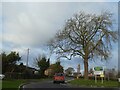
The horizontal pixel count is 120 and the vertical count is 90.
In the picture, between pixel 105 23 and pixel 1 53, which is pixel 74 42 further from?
pixel 1 53

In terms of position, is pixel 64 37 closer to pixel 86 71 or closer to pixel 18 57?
pixel 86 71

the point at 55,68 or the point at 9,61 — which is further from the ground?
the point at 9,61

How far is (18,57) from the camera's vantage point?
3105 inches

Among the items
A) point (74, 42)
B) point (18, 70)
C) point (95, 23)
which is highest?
point (95, 23)

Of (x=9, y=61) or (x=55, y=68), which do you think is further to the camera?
(x=55, y=68)

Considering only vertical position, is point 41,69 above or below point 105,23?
below

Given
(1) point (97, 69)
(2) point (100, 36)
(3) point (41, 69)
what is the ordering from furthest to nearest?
(3) point (41, 69) < (2) point (100, 36) < (1) point (97, 69)

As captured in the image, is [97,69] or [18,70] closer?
[97,69]

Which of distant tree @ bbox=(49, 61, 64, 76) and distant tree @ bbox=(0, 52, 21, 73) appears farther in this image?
distant tree @ bbox=(49, 61, 64, 76)

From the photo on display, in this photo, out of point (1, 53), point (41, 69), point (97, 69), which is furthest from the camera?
point (41, 69)

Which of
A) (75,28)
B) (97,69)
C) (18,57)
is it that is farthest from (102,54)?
(18,57)

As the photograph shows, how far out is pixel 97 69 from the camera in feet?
172

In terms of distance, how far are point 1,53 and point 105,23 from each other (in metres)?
31.7

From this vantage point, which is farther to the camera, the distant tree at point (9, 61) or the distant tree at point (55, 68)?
the distant tree at point (55, 68)
